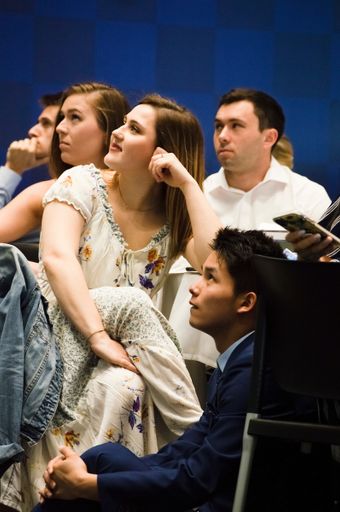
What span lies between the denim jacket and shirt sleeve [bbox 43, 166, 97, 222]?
47 centimetres

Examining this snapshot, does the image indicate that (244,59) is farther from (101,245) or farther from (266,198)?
(101,245)

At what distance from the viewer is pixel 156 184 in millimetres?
2258

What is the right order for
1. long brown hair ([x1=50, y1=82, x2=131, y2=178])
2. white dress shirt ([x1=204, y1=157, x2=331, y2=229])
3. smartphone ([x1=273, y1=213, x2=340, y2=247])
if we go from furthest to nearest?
white dress shirt ([x1=204, y1=157, x2=331, y2=229]) < long brown hair ([x1=50, y1=82, x2=131, y2=178]) < smartphone ([x1=273, y1=213, x2=340, y2=247])

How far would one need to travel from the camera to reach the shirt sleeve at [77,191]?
6.52 ft

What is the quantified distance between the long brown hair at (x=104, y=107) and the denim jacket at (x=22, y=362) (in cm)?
118

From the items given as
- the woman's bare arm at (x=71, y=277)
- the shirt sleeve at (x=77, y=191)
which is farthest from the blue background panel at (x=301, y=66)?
the woman's bare arm at (x=71, y=277)

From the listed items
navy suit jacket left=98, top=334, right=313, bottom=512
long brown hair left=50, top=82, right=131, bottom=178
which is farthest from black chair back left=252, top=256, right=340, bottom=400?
long brown hair left=50, top=82, right=131, bottom=178

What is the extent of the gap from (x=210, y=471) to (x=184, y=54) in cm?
333

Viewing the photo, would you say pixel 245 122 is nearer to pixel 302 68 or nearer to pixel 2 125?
pixel 302 68

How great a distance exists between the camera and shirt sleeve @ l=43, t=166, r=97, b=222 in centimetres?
199

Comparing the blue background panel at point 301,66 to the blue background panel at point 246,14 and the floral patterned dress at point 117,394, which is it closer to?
the blue background panel at point 246,14

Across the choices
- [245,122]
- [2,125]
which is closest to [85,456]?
[245,122]

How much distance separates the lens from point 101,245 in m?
2.09

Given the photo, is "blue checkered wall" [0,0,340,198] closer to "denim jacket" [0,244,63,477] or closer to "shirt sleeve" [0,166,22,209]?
"shirt sleeve" [0,166,22,209]
